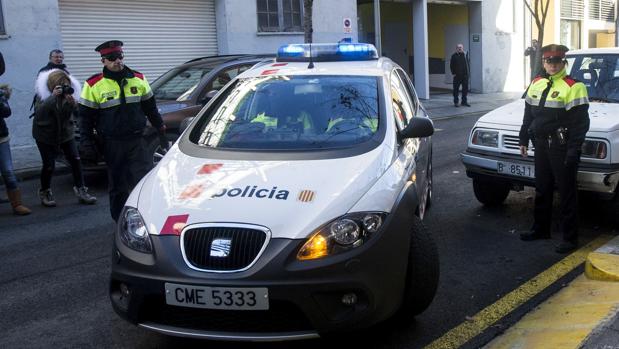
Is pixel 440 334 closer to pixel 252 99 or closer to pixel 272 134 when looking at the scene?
pixel 272 134

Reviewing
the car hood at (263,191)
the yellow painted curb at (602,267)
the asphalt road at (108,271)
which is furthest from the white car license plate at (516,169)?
the car hood at (263,191)

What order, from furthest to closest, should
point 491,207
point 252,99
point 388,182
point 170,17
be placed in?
point 170,17, point 491,207, point 252,99, point 388,182

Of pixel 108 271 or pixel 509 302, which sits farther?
pixel 108 271

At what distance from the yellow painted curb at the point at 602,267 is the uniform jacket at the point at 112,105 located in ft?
12.7

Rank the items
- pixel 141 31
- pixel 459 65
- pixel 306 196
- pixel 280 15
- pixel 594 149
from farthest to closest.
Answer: pixel 459 65 → pixel 280 15 → pixel 141 31 → pixel 594 149 → pixel 306 196

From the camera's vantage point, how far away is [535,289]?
4.53 metres

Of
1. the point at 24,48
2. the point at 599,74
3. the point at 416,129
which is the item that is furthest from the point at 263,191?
the point at 24,48

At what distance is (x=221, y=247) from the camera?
126 inches

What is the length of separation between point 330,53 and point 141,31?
1008cm

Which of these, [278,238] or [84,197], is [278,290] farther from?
[84,197]

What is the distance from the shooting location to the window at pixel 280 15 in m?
16.5

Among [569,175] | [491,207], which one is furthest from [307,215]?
[491,207]

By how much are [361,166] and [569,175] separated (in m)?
2.32

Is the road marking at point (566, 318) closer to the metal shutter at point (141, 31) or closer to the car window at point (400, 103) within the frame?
the car window at point (400, 103)
